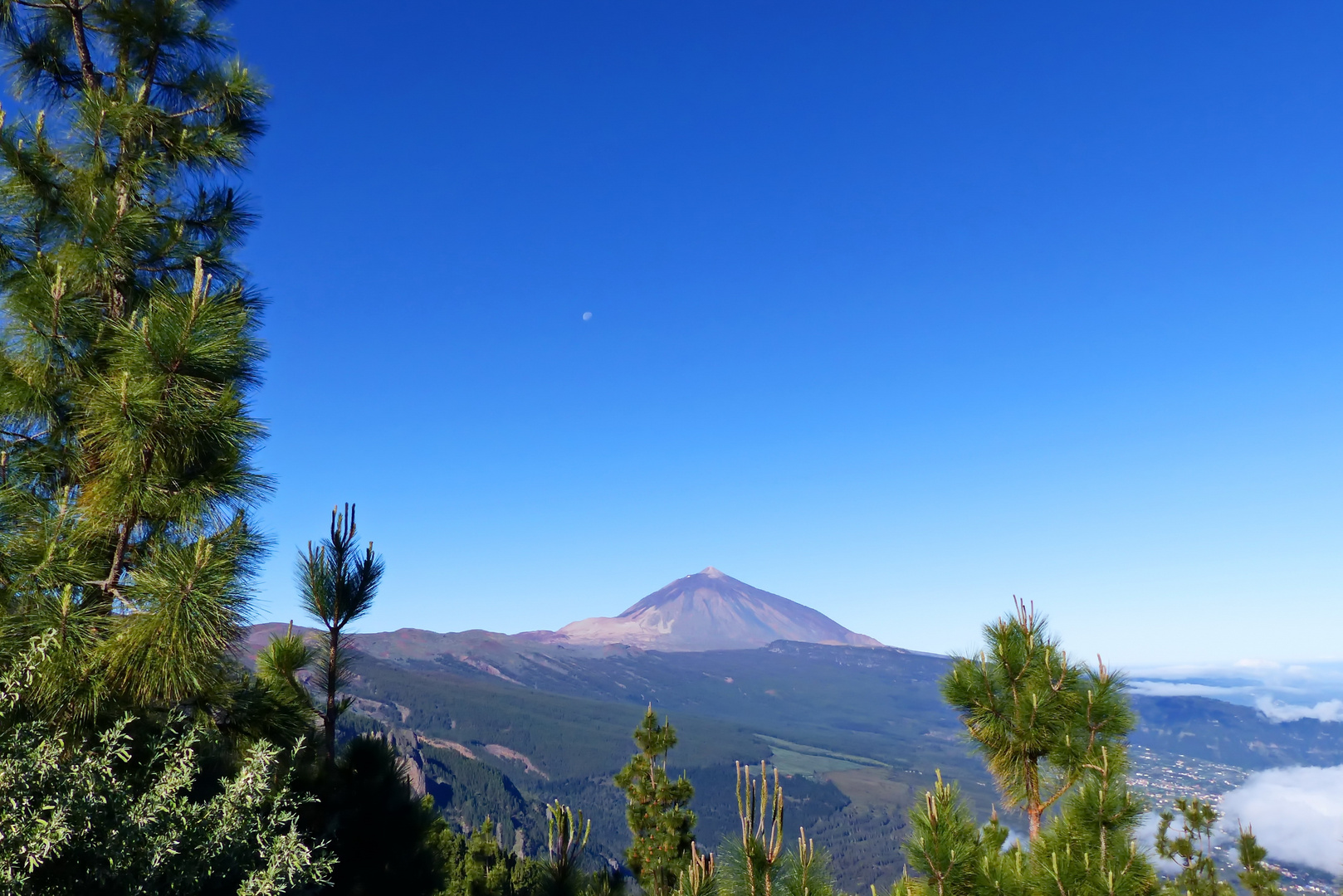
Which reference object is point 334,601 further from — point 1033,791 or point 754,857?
point 1033,791

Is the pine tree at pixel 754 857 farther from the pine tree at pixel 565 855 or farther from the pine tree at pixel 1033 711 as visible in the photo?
the pine tree at pixel 1033 711

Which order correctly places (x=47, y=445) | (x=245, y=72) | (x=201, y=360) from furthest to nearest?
(x=245, y=72)
(x=47, y=445)
(x=201, y=360)

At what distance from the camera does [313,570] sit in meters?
7.95

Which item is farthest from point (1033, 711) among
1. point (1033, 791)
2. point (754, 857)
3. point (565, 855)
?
point (565, 855)

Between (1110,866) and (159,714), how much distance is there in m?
9.76

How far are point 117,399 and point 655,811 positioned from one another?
24.0m

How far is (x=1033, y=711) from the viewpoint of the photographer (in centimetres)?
923

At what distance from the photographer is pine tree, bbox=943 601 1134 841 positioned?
30.2ft

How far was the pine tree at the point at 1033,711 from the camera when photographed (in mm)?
9219

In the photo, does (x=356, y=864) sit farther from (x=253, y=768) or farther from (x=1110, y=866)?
(x=1110, y=866)

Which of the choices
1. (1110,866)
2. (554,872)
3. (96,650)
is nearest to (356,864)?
(554,872)

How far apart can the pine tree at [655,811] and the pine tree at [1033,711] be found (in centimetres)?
1596

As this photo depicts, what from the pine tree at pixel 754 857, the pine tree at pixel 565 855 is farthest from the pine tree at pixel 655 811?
the pine tree at pixel 754 857

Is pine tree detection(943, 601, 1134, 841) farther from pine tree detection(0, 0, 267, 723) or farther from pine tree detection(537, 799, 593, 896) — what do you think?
pine tree detection(0, 0, 267, 723)
